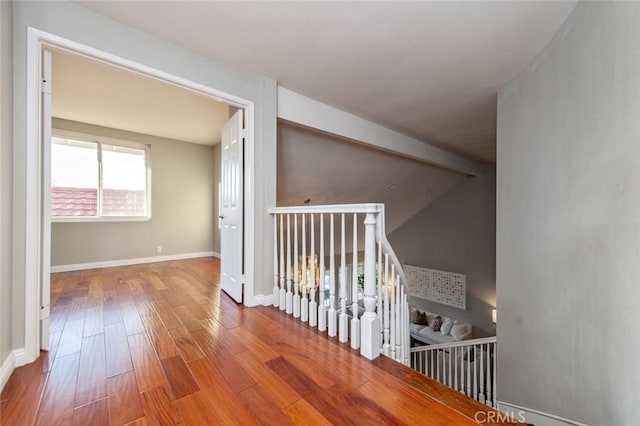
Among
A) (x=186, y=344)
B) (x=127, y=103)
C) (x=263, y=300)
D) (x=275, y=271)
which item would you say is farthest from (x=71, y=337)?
(x=127, y=103)

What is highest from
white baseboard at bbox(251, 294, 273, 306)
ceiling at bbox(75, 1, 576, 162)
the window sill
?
ceiling at bbox(75, 1, 576, 162)

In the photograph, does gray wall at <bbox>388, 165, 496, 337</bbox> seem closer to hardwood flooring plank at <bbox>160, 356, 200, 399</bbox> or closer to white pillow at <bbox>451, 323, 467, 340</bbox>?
white pillow at <bbox>451, 323, 467, 340</bbox>

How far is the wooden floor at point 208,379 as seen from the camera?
105cm

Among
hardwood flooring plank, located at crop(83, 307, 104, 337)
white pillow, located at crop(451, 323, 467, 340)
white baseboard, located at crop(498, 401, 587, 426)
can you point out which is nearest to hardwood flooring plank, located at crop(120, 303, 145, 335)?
hardwood flooring plank, located at crop(83, 307, 104, 337)

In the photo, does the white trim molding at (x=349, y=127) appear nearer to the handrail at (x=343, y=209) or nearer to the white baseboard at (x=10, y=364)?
the handrail at (x=343, y=209)

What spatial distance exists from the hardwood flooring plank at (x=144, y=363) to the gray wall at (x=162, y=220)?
310cm

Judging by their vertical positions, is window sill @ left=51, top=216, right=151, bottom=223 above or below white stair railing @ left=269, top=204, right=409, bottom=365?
above

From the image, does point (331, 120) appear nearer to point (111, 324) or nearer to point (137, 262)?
point (111, 324)

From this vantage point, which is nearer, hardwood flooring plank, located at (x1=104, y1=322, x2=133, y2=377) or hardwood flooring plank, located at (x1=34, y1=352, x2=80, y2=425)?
hardwood flooring plank, located at (x1=34, y1=352, x2=80, y2=425)

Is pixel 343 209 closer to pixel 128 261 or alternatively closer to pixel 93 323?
pixel 93 323

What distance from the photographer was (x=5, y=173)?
4.26 feet

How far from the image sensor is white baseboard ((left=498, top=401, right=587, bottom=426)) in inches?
66.9

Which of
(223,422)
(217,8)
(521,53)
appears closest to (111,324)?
(223,422)

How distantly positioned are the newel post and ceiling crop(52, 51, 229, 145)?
6.23 feet
